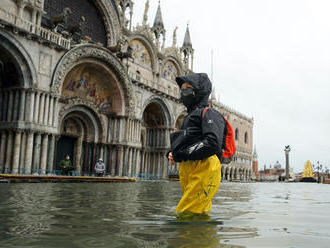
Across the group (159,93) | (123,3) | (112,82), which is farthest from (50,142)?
(123,3)

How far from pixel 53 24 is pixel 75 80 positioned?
342cm

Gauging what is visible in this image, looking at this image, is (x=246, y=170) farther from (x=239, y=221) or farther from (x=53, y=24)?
(x=239, y=221)

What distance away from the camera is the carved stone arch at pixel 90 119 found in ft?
Result: 68.9

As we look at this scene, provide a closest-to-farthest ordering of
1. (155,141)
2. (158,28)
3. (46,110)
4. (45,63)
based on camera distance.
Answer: (46,110) → (45,63) → (155,141) → (158,28)

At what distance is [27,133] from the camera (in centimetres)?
1627

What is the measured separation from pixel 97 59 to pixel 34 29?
4.62 m

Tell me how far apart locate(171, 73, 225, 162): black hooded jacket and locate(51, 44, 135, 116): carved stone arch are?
14926mm

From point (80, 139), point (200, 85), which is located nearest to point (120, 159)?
point (80, 139)

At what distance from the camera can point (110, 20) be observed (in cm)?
2444

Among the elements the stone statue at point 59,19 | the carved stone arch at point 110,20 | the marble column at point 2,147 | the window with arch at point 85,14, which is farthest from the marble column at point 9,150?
the carved stone arch at point 110,20

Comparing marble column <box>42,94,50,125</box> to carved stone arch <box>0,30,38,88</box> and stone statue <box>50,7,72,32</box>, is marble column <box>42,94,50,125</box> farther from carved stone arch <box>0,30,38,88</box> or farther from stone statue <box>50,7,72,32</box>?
stone statue <box>50,7,72,32</box>

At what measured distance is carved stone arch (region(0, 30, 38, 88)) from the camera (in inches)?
608

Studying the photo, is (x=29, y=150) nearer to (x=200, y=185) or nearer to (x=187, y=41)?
(x=200, y=185)

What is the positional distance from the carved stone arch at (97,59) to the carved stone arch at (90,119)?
191 cm
